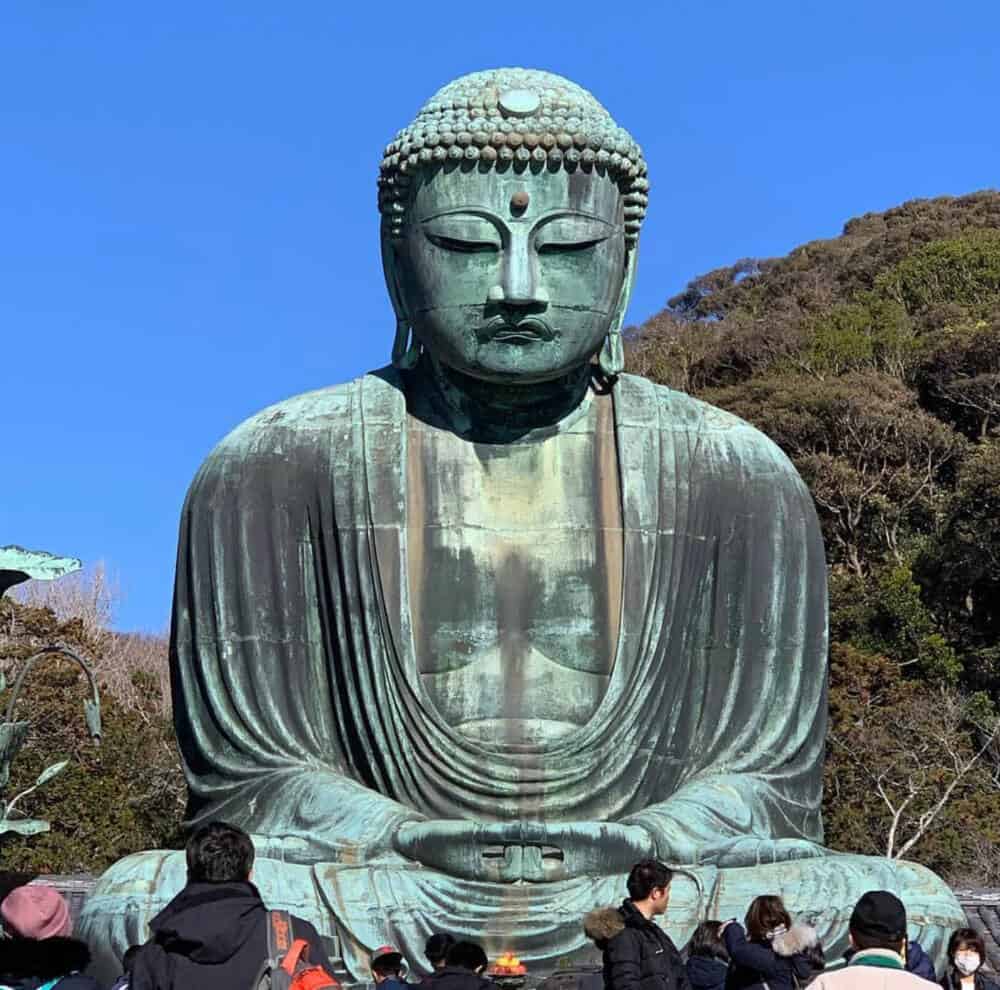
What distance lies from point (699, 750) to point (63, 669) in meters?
21.2

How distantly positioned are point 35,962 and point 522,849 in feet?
12.3

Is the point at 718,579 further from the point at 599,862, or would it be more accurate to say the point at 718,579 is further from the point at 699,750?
the point at 599,862

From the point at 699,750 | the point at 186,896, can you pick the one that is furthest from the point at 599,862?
the point at 186,896

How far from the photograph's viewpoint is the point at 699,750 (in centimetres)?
1034

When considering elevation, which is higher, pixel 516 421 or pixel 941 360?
pixel 941 360

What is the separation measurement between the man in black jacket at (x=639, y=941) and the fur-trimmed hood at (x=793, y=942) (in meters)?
0.59

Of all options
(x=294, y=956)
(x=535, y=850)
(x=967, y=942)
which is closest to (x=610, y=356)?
(x=535, y=850)

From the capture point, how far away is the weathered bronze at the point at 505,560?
10.1m

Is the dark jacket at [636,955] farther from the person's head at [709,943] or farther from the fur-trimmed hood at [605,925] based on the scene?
the person's head at [709,943]

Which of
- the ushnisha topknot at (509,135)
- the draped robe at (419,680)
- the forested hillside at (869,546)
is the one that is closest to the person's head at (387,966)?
the draped robe at (419,680)

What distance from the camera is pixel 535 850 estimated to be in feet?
30.4

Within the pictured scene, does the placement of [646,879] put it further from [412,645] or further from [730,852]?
[412,645]

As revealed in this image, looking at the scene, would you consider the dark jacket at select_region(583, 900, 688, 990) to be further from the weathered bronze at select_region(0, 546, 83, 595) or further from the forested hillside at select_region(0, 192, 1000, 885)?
the forested hillside at select_region(0, 192, 1000, 885)

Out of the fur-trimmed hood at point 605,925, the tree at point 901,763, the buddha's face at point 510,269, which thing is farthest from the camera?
the tree at point 901,763
